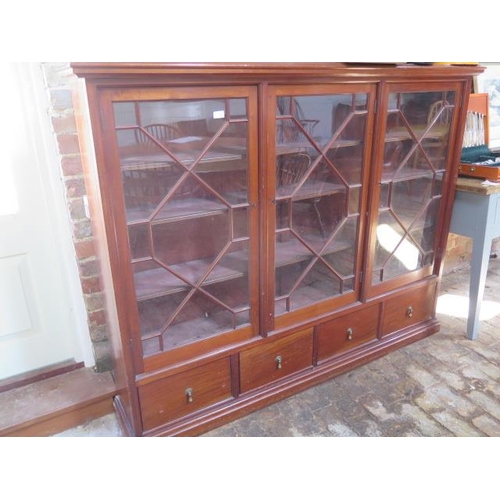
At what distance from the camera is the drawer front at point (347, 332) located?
1.89m

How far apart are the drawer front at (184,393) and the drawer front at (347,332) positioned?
0.49 meters

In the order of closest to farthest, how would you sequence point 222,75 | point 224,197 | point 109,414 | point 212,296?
point 222,75, point 224,197, point 212,296, point 109,414

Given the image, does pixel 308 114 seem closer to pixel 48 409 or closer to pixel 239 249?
pixel 239 249

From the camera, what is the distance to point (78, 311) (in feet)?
5.82

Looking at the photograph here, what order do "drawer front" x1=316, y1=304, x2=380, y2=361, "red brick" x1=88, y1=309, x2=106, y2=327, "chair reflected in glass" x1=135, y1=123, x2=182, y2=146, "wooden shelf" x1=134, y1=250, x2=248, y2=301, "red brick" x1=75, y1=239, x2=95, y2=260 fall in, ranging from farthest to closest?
1. "drawer front" x1=316, y1=304, x2=380, y2=361
2. "red brick" x1=88, y1=309, x2=106, y2=327
3. "red brick" x1=75, y1=239, x2=95, y2=260
4. "wooden shelf" x1=134, y1=250, x2=248, y2=301
5. "chair reflected in glass" x1=135, y1=123, x2=182, y2=146

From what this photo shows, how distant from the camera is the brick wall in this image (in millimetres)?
1456

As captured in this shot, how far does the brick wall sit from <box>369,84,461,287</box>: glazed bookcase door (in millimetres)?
1211

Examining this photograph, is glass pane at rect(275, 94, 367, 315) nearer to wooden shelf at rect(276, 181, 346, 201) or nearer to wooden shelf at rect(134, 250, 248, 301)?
wooden shelf at rect(276, 181, 346, 201)

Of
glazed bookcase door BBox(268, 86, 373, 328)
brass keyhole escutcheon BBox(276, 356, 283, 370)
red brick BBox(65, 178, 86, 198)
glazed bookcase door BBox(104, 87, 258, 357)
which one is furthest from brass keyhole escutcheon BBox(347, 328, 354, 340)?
red brick BBox(65, 178, 86, 198)

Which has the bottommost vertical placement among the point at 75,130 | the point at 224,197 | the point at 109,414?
the point at 109,414

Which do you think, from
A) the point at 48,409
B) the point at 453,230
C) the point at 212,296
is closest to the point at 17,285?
the point at 48,409

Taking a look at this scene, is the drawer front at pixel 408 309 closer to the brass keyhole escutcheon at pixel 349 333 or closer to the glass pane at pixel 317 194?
the brass keyhole escutcheon at pixel 349 333

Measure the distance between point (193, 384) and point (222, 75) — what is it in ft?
3.62

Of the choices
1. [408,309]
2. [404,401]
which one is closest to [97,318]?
[404,401]
